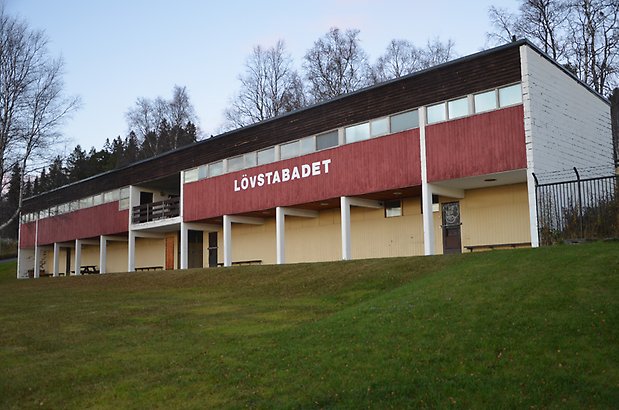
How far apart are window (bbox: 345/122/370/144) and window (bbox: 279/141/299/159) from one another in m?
2.90

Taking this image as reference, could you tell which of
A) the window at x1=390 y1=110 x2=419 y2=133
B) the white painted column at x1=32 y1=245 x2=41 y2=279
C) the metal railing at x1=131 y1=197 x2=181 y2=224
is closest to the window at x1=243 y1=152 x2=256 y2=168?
the metal railing at x1=131 y1=197 x2=181 y2=224

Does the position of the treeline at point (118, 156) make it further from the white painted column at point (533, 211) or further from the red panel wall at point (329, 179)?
the white painted column at point (533, 211)

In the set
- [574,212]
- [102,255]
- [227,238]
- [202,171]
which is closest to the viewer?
[574,212]

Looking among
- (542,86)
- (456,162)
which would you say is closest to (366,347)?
(456,162)

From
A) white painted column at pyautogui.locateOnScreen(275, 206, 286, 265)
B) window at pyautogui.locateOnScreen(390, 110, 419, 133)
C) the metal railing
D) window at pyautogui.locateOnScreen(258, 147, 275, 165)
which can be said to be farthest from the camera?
the metal railing

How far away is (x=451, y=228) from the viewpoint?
916 inches

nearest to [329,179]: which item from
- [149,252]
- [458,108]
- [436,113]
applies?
[436,113]

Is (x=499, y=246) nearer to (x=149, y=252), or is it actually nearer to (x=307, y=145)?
(x=307, y=145)

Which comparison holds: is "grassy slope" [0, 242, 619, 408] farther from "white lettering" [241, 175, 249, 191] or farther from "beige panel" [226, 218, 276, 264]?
"beige panel" [226, 218, 276, 264]

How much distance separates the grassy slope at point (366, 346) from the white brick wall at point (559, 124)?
529 centimetres

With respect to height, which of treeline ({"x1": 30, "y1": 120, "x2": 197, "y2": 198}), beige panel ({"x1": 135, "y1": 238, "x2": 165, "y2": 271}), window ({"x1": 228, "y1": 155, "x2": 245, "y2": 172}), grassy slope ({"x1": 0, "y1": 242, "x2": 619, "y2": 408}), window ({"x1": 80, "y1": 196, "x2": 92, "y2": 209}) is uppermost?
treeline ({"x1": 30, "y1": 120, "x2": 197, "y2": 198})

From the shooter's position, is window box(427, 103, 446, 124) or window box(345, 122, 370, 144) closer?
window box(427, 103, 446, 124)

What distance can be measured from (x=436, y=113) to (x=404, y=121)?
1344 mm

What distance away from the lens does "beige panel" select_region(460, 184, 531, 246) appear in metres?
21.1
